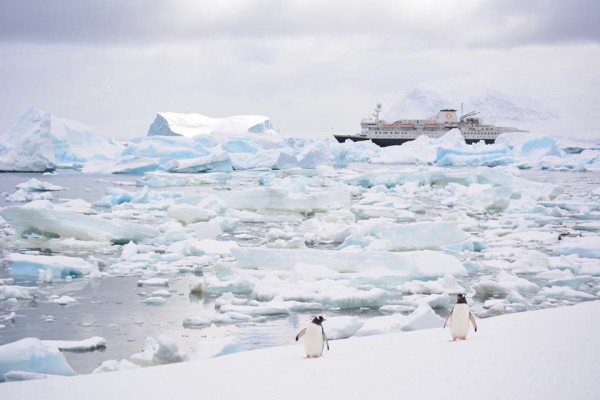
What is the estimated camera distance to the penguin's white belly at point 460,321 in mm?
4395

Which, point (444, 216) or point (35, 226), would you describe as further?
point (444, 216)

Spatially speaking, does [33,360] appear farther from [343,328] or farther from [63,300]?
[63,300]

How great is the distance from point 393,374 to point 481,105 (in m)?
59.7

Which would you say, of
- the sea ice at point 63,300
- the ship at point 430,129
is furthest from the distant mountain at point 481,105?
the sea ice at point 63,300

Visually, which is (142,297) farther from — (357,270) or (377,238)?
(377,238)

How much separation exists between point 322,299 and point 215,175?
1721 centimetres

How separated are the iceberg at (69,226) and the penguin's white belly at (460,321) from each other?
7.07m

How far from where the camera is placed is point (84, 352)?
17.3 feet


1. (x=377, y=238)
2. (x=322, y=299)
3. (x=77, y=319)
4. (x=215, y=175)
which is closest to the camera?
(x=77, y=319)

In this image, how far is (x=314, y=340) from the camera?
409 centimetres

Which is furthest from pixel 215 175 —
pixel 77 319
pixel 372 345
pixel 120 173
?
pixel 372 345

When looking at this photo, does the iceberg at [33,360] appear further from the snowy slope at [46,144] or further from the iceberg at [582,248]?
the snowy slope at [46,144]

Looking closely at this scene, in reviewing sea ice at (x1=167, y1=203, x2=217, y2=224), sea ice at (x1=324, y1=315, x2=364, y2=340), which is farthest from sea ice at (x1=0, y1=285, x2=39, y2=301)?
sea ice at (x1=167, y1=203, x2=217, y2=224)

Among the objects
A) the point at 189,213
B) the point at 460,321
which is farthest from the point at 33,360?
the point at 189,213
